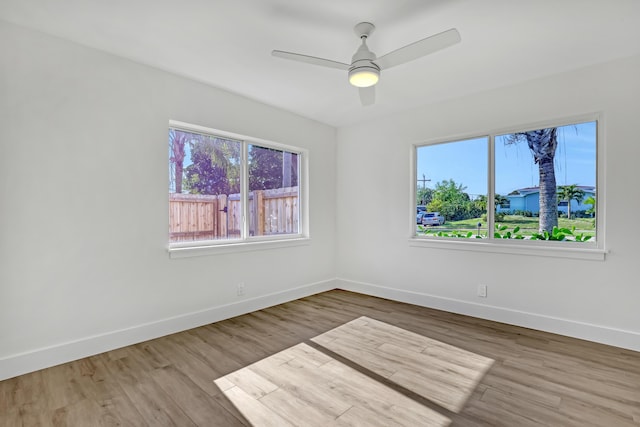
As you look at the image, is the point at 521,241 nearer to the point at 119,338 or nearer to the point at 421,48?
the point at 421,48

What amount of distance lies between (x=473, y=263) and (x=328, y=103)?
2.48m

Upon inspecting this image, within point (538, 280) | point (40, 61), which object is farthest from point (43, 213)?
point (538, 280)

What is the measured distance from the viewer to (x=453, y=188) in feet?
12.3

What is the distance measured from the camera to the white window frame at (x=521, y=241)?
2812 mm

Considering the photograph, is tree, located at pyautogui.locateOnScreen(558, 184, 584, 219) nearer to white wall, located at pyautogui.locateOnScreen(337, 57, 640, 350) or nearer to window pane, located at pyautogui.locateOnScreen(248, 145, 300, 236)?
white wall, located at pyautogui.locateOnScreen(337, 57, 640, 350)

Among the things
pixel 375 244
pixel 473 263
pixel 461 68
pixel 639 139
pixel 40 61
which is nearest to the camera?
pixel 40 61

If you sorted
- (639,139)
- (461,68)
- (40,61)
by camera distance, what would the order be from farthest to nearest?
(461,68) < (639,139) < (40,61)

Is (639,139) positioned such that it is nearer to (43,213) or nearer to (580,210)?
(580,210)

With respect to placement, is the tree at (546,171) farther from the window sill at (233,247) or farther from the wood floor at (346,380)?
the window sill at (233,247)

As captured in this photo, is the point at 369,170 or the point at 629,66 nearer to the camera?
the point at 629,66

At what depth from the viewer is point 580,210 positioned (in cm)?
294

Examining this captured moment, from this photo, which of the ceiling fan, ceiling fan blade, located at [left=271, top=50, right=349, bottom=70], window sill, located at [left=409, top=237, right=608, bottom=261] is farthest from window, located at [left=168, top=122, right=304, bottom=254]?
window sill, located at [left=409, top=237, right=608, bottom=261]

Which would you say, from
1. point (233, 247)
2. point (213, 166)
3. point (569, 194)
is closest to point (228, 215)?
point (233, 247)

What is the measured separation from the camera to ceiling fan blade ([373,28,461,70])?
1.91 m
